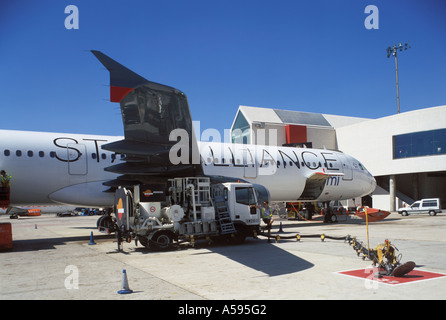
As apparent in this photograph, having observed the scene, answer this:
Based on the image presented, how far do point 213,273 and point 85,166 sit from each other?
9586 mm

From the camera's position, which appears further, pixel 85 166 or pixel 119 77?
pixel 85 166

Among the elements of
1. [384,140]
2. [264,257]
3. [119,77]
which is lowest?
[264,257]

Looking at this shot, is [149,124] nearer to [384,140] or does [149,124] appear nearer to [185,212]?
[185,212]

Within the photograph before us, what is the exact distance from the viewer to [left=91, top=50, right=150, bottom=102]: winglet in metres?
9.70

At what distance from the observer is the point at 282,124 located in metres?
45.2

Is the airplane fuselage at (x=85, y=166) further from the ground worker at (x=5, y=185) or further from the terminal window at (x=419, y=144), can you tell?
the terminal window at (x=419, y=144)

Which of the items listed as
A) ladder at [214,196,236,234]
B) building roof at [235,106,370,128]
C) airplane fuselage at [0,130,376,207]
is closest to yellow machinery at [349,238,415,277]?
ladder at [214,196,236,234]

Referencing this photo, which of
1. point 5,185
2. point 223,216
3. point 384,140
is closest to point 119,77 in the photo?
point 223,216

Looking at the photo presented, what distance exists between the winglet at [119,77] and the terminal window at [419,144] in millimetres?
36336

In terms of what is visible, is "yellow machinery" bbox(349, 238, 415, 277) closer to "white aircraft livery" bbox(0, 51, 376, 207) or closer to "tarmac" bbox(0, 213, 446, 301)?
"tarmac" bbox(0, 213, 446, 301)

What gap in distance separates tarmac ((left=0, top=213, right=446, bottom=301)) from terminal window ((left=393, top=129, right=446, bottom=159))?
93.3 ft

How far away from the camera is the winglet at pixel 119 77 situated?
9703 millimetres

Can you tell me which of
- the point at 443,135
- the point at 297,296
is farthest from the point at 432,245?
the point at 443,135

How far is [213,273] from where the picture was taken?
8445mm
